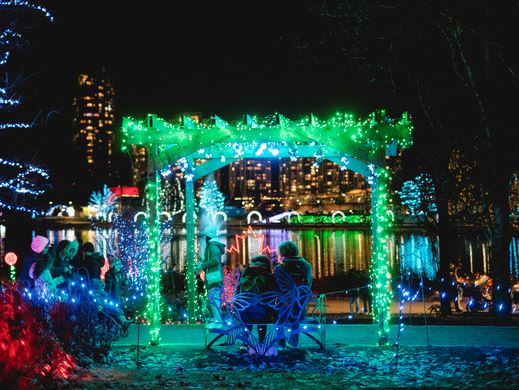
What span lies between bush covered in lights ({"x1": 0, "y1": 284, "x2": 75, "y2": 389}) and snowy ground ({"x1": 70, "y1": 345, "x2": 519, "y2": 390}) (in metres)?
0.33

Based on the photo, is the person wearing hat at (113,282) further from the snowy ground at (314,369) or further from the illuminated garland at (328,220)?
the illuminated garland at (328,220)

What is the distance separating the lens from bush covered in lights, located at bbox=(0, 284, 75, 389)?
17.6 feet

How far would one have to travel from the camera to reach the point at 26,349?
18.8 ft

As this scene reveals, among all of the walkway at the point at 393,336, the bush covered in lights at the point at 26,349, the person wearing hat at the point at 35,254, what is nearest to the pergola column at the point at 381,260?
the walkway at the point at 393,336

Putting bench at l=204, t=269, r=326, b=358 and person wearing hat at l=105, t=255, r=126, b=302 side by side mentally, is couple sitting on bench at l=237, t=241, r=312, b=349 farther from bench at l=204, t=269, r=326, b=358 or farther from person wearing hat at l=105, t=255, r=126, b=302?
person wearing hat at l=105, t=255, r=126, b=302

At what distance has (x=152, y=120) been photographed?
8820 mm

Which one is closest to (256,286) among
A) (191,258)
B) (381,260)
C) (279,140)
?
(381,260)

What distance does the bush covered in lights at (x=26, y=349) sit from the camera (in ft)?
17.6

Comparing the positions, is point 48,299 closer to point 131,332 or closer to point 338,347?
point 131,332

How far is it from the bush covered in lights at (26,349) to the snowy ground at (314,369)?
1.08 feet

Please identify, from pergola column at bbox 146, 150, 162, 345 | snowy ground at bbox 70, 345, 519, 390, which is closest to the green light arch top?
pergola column at bbox 146, 150, 162, 345

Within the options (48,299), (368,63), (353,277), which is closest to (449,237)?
(353,277)

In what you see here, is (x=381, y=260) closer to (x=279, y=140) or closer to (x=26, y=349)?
(x=279, y=140)

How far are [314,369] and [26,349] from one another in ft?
10.5
